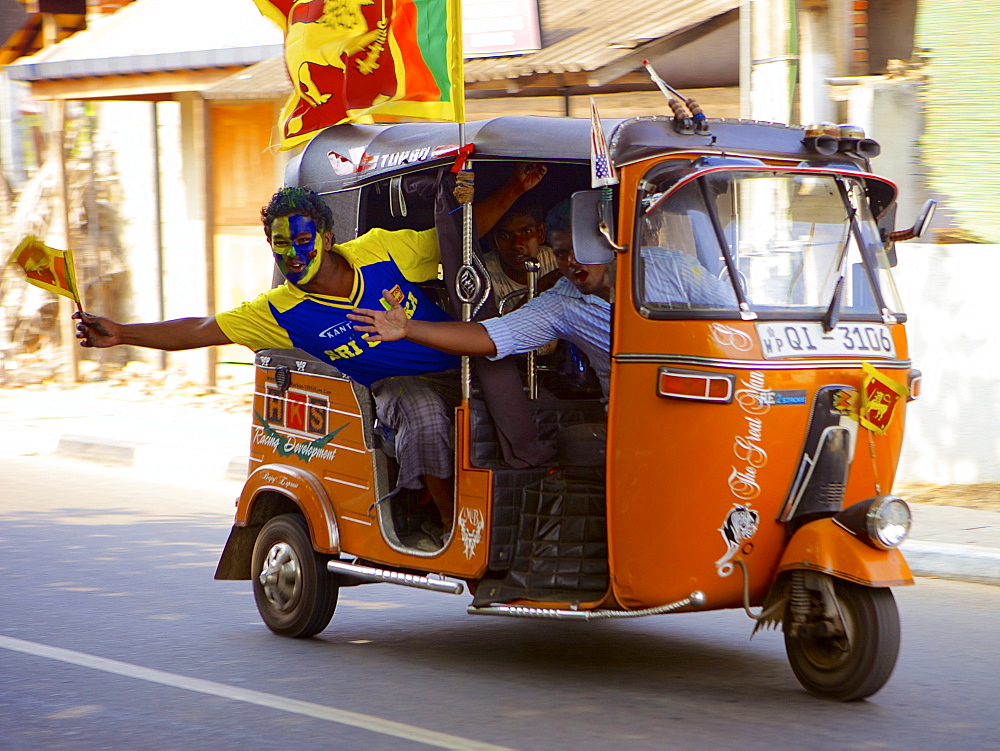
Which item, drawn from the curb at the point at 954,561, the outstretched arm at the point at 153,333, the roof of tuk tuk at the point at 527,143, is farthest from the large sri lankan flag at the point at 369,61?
the curb at the point at 954,561

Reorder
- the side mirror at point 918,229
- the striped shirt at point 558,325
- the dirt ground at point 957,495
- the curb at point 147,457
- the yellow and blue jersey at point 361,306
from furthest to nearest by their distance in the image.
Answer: the curb at point 147,457 < the dirt ground at point 957,495 < the yellow and blue jersey at point 361,306 < the side mirror at point 918,229 < the striped shirt at point 558,325

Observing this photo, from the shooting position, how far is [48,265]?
564 centimetres

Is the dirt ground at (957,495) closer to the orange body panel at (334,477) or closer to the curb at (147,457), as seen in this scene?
the orange body panel at (334,477)

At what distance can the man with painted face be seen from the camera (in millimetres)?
5520

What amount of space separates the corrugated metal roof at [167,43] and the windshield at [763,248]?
30.4ft

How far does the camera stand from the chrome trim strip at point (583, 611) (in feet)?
15.6

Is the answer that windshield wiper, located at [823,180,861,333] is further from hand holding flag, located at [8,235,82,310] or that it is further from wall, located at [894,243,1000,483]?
wall, located at [894,243,1000,483]

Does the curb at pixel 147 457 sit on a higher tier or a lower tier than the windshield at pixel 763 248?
lower

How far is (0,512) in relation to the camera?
939 centimetres

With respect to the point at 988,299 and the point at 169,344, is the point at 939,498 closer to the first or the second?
the point at 988,299

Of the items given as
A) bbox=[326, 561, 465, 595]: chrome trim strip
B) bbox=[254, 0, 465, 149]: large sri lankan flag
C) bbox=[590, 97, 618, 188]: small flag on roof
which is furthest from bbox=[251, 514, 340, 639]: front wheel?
bbox=[590, 97, 618, 188]: small flag on roof

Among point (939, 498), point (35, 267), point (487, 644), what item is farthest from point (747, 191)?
point (939, 498)

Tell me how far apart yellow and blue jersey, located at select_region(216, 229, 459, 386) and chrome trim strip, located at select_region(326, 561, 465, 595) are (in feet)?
2.49

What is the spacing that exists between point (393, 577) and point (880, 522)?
6.40ft
